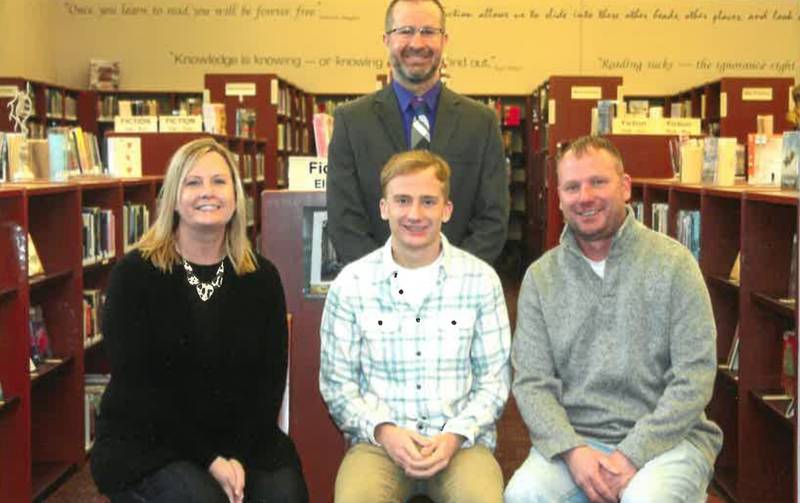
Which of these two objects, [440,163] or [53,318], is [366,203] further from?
[53,318]

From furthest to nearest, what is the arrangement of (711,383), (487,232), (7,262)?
(7,262), (487,232), (711,383)

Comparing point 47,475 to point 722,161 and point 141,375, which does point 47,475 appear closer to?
point 141,375

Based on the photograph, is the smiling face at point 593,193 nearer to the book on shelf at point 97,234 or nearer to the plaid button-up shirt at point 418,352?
the plaid button-up shirt at point 418,352

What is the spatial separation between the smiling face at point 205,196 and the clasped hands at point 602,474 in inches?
42.3

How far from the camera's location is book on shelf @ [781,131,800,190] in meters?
3.73

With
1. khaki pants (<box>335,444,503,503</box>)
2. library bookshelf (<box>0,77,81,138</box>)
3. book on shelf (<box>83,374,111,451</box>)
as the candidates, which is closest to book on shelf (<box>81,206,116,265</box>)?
book on shelf (<box>83,374,111,451</box>)

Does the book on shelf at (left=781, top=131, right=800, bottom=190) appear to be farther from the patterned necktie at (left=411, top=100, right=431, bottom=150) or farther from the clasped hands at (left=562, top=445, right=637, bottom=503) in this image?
the clasped hands at (left=562, top=445, right=637, bottom=503)

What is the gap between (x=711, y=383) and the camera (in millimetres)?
2463

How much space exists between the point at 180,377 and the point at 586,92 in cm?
738

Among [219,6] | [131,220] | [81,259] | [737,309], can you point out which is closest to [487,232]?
[737,309]

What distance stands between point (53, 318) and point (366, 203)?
207 centimetres

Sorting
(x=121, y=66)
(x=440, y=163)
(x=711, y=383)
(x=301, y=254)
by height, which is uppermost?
(x=121, y=66)

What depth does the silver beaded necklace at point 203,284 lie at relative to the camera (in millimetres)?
2600

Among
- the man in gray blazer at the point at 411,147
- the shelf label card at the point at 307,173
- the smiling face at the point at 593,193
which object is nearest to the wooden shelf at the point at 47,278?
the shelf label card at the point at 307,173
